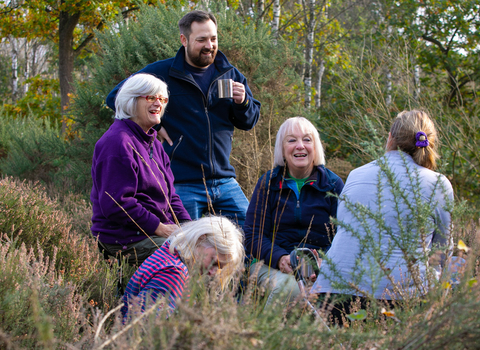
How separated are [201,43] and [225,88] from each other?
0.48m

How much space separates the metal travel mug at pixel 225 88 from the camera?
12.1 feet

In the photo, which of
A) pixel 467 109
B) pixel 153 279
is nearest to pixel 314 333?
pixel 153 279

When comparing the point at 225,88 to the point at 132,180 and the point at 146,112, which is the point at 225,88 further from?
the point at 132,180

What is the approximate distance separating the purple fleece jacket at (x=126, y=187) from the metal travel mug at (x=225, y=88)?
27.4 inches

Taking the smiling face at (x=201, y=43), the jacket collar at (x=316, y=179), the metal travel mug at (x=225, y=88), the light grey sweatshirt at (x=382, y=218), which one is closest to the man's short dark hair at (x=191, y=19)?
the smiling face at (x=201, y=43)

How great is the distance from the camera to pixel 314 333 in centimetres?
135

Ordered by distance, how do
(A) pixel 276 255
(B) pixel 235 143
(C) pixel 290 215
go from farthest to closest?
(B) pixel 235 143
(C) pixel 290 215
(A) pixel 276 255

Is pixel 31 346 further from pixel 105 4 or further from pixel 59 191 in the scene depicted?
pixel 105 4

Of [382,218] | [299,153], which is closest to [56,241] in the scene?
[299,153]

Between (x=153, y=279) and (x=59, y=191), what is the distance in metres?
4.66

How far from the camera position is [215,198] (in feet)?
12.9

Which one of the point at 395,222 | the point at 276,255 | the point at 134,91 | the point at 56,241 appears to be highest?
the point at 134,91

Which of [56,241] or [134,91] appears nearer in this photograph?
[134,91]

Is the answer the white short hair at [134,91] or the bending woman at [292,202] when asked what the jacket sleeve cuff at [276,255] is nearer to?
the bending woman at [292,202]
